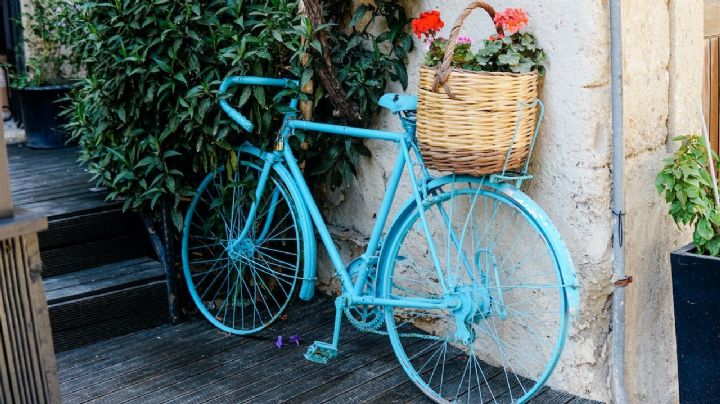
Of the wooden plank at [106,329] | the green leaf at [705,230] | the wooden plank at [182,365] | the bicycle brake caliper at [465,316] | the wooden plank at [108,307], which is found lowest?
the wooden plank at [182,365]

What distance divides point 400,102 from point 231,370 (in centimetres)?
130

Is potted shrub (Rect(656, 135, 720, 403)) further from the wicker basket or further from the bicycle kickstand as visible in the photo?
the bicycle kickstand

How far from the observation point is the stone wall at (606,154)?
3.00m

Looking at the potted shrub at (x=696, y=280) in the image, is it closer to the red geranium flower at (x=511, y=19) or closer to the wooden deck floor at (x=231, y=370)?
the wooden deck floor at (x=231, y=370)

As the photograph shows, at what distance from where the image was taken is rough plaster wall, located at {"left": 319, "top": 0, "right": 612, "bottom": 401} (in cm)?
296

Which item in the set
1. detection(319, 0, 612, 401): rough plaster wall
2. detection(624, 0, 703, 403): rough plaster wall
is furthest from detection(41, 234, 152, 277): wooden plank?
detection(624, 0, 703, 403): rough plaster wall

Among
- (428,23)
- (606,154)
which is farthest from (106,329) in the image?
(606,154)

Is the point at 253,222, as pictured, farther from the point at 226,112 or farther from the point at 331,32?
the point at 331,32

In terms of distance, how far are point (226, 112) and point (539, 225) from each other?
5.05 ft

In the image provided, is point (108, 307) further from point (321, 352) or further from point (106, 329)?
point (321, 352)

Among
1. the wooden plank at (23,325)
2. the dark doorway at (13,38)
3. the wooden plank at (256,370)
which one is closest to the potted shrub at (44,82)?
the dark doorway at (13,38)

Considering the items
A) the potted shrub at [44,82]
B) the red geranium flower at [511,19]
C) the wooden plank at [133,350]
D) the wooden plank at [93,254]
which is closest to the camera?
the red geranium flower at [511,19]

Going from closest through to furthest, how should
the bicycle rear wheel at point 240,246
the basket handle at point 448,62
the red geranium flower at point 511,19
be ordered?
the basket handle at point 448,62
the red geranium flower at point 511,19
the bicycle rear wheel at point 240,246

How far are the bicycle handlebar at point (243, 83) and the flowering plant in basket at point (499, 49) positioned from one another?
0.86 metres
